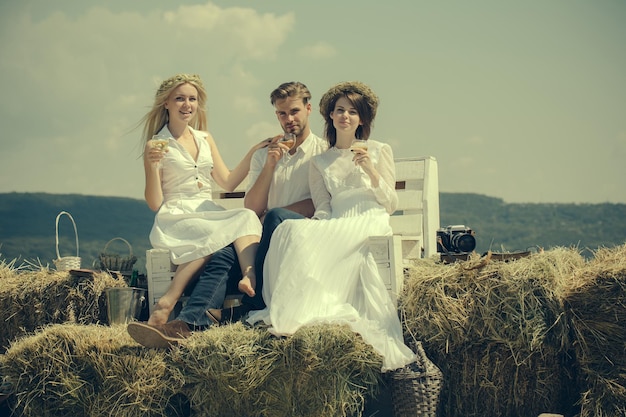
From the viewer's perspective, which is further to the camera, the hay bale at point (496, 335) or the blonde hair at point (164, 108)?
the blonde hair at point (164, 108)

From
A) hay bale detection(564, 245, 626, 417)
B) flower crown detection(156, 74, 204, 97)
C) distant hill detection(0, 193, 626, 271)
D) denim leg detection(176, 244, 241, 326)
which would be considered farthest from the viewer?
distant hill detection(0, 193, 626, 271)

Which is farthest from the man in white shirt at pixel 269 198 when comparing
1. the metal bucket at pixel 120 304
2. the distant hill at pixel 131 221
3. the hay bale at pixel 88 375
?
the distant hill at pixel 131 221

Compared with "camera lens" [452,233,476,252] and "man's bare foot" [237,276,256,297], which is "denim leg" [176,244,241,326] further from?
"camera lens" [452,233,476,252]

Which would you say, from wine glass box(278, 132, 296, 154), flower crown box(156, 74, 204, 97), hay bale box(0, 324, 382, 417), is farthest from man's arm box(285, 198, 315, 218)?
hay bale box(0, 324, 382, 417)

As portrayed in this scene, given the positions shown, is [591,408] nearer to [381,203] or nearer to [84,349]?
[381,203]

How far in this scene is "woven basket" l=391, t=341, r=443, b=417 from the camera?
4715 millimetres

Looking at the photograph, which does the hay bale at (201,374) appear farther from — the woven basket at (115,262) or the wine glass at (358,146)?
the wine glass at (358,146)

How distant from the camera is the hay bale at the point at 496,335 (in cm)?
485

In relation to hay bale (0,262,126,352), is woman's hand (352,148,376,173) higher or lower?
higher

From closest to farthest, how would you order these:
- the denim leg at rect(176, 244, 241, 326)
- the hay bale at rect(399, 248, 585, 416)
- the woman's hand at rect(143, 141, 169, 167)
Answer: the hay bale at rect(399, 248, 585, 416) < the denim leg at rect(176, 244, 241, 326) < the woman's hand at rect(143, 141, 169, 167)

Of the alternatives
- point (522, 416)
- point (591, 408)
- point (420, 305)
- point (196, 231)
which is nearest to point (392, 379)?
point (420, 305)

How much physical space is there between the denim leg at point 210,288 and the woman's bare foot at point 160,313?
0.18 metres

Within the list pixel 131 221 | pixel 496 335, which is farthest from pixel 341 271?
pixel 131 221

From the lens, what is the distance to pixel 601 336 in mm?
4758
